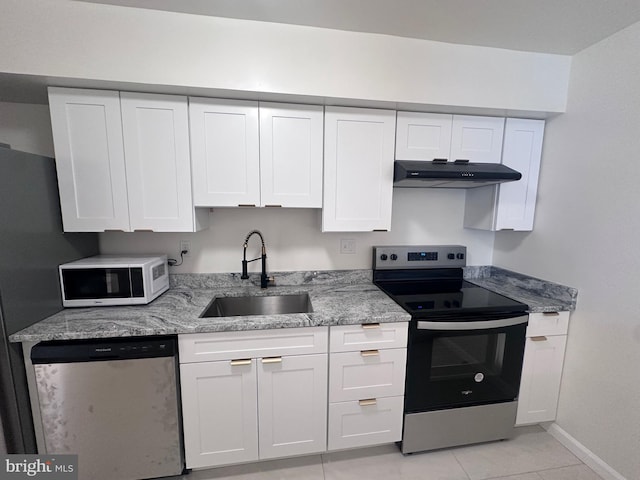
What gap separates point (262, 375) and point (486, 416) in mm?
1458

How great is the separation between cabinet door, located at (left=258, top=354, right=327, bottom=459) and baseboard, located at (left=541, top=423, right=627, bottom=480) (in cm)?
162

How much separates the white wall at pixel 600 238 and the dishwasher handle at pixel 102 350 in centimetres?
245

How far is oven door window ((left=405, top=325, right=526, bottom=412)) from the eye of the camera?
158 cm

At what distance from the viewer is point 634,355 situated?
4.66ft

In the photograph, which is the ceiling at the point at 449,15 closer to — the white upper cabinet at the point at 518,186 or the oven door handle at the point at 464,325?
the white upper cabinet at the point at 518,186

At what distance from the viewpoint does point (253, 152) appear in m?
1.61

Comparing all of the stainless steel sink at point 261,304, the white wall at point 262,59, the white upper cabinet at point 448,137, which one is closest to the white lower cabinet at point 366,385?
the stainless steel sink at point 261,304

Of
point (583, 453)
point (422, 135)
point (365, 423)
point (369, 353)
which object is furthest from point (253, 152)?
point (583, 453)

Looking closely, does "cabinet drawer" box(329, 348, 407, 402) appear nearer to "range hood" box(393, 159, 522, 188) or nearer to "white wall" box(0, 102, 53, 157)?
"range hood" box(393, 159, 522, 188)

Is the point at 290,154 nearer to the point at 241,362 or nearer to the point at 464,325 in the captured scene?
the point at 241,362

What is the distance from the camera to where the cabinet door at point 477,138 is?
5.87ft

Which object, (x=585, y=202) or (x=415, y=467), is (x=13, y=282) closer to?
(x=415, y=467)

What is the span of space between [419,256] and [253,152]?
58.8 inches

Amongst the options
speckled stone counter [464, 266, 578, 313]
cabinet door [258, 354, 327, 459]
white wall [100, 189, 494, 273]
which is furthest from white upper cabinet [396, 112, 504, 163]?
cabinet door [258, 354, 327, 459]
